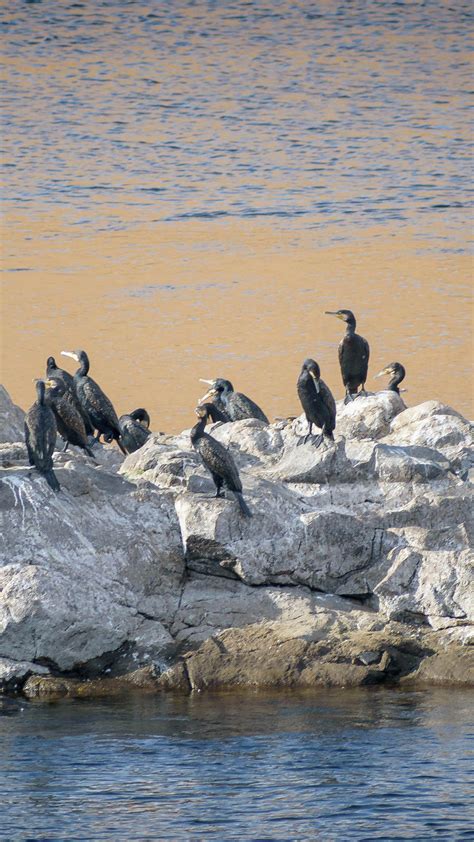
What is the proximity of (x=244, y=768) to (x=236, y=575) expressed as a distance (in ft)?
9.79

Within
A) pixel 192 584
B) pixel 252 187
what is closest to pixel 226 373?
pixel 252 187

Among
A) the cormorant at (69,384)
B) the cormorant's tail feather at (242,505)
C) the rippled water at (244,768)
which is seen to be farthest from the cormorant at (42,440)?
the cormorant at (69,384)

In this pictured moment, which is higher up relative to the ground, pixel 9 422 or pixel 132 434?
pixel 9 422

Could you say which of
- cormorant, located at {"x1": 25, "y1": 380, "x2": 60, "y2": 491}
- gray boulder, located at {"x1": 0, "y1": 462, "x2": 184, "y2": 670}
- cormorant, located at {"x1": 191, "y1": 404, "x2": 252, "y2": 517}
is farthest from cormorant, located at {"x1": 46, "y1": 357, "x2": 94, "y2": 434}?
cormorant, located at {"x1": 191, "y1": 404, "x2": 252, "y2": 517}

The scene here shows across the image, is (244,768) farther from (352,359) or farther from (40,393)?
(352,359)

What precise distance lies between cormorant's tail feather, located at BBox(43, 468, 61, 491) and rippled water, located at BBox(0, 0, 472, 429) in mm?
14995

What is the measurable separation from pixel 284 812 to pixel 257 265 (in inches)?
1346

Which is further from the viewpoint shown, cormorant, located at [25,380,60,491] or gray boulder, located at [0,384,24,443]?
gray boulder, located at [0,384,24,443]

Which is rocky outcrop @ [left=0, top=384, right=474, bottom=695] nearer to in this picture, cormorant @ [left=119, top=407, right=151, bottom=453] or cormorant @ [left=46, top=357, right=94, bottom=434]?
cormorant @ [left=46, top=357, right=94, bottom=434]

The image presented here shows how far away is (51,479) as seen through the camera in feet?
46.3

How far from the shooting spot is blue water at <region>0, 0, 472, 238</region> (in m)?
49.1

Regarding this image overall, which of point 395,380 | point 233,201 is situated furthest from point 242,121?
point 395,380

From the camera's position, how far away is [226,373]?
113 ft

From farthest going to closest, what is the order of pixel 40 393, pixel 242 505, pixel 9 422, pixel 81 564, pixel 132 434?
1. pixel 132 434
2. pixel 9 422
3. pixel 40 393
4. pixel 242 505
5. pixel 81 564
